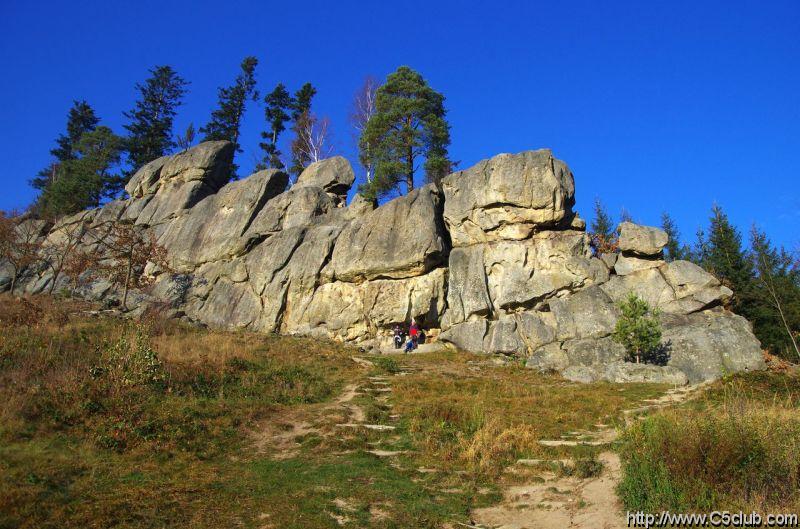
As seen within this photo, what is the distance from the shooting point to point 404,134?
145 feet

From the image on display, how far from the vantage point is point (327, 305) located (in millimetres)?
38375

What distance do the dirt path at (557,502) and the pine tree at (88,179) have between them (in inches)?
2595

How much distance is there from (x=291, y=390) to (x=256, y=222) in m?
30.3

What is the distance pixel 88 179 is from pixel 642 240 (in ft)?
208

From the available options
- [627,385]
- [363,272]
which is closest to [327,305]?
[363,272]

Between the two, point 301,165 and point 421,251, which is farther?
point 301,165

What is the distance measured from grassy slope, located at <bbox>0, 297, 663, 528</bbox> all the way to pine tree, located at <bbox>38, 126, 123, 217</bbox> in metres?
45.3

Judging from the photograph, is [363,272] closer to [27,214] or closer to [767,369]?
[767,369]

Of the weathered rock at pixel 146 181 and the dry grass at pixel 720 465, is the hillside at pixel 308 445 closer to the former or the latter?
the dry grass at pixel 720 465

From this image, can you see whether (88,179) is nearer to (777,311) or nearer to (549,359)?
(549,359)

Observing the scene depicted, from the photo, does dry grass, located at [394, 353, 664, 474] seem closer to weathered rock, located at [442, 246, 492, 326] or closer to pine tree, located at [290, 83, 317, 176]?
weathered rock, located at [442, 246, 492, 326]

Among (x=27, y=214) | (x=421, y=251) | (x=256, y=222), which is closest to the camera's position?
(x=421, y=251)

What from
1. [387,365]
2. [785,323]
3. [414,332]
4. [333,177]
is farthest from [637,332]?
[333,177]

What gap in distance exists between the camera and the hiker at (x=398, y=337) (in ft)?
114
